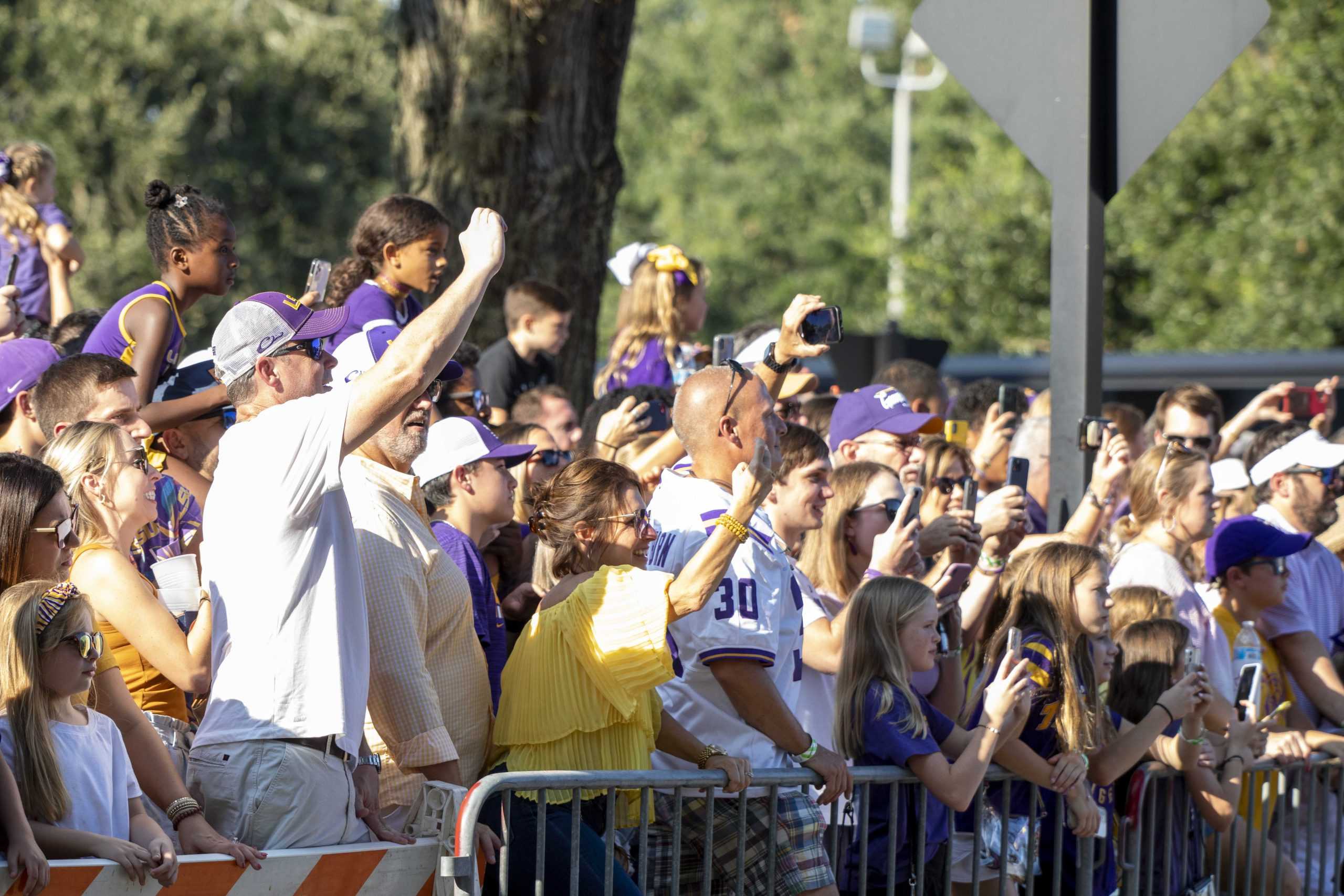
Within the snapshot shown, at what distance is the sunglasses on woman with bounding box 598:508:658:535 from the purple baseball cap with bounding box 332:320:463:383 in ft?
2.44

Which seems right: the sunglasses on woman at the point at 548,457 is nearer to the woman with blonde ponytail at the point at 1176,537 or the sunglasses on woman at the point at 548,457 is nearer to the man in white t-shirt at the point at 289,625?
the woman with blonde ponytail at the point at 1176,537

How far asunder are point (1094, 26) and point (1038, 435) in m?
2.80

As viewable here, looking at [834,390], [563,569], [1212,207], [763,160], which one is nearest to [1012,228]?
[1212,207]

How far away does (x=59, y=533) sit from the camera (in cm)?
384

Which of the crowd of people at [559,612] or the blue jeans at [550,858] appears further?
the blue jeans at [550,858]

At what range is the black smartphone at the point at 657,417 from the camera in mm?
6434

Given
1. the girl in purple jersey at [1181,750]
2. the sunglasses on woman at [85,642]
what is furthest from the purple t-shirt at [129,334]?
the girl in purple jersey at [1181,750]

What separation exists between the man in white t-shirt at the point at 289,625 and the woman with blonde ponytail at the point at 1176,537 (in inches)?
140

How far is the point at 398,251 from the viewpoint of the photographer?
20.2ft

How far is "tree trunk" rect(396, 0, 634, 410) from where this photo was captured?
8109mm

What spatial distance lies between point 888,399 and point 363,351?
8.31ft

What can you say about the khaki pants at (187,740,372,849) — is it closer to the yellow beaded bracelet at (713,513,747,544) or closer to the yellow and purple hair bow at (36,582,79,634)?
the yellow and purple hair bow at (36,582,79,634)

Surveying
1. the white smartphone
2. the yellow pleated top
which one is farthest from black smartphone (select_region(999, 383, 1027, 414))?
the yellow pleated top

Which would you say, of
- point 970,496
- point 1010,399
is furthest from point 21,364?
point 1010,399
